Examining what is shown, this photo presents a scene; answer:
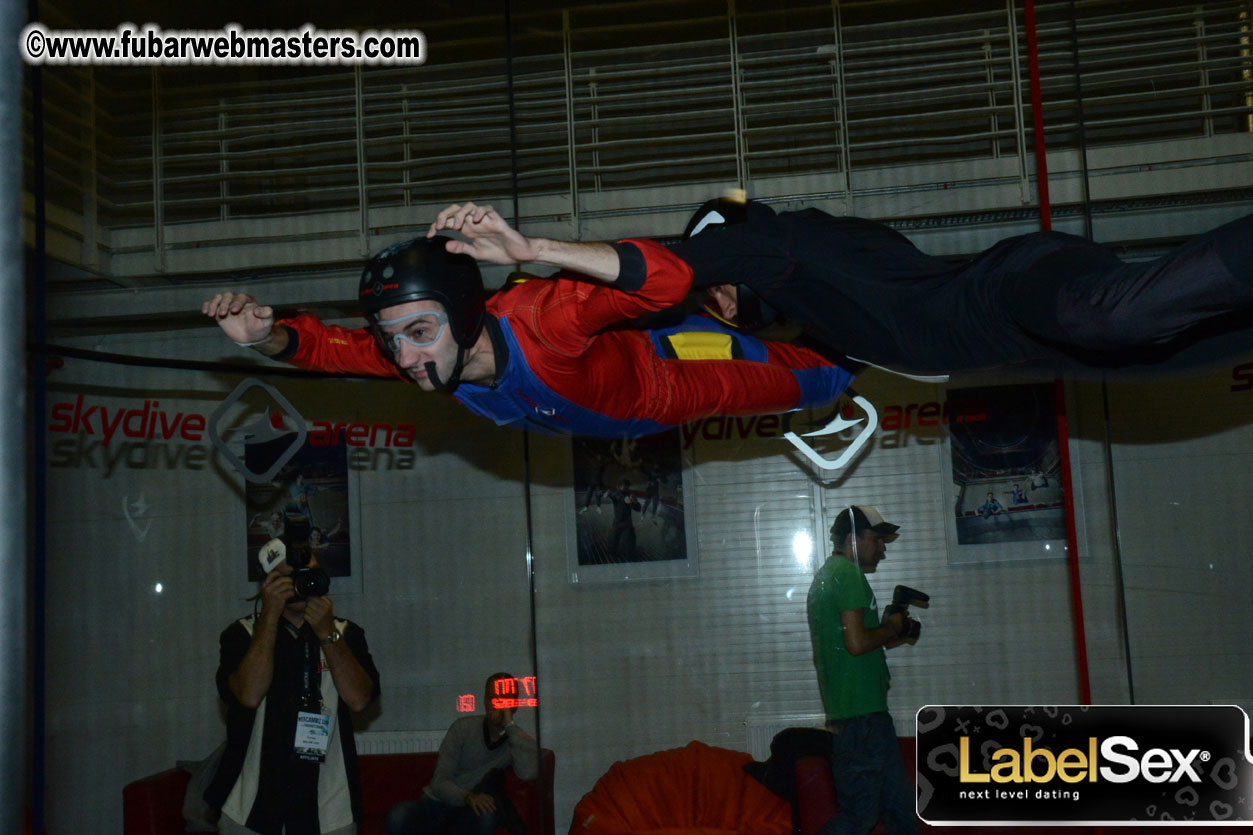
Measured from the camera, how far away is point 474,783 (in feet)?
11.5

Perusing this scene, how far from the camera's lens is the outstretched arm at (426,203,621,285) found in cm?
168

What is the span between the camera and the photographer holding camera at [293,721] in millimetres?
3184

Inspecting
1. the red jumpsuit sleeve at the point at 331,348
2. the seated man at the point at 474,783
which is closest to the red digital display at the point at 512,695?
the seated man at the point at 474,783

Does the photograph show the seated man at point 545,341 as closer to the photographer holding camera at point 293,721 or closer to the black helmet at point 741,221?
the black helmet at point 741,221

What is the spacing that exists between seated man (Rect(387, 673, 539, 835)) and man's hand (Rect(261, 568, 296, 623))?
2.67ft

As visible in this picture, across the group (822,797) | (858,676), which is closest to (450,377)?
A: (858,676)

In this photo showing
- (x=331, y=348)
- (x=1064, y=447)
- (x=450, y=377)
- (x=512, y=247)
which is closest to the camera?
(x=512, y=247)

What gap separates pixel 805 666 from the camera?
346 cm

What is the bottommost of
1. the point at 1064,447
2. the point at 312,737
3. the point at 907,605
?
the point at 312,737

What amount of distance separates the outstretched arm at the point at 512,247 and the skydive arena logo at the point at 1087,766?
2.28 m

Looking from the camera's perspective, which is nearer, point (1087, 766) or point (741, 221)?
point (741, 221)

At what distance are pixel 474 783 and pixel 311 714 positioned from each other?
680 mm

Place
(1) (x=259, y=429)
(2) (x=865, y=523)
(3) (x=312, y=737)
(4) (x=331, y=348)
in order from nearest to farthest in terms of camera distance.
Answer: (4) (x=331, y=348) → (3) (x=312, y=737) → (2) (x=865, y=523) → (1) (x=259, y=429)

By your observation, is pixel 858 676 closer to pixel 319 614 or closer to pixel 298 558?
pixel 319 614
